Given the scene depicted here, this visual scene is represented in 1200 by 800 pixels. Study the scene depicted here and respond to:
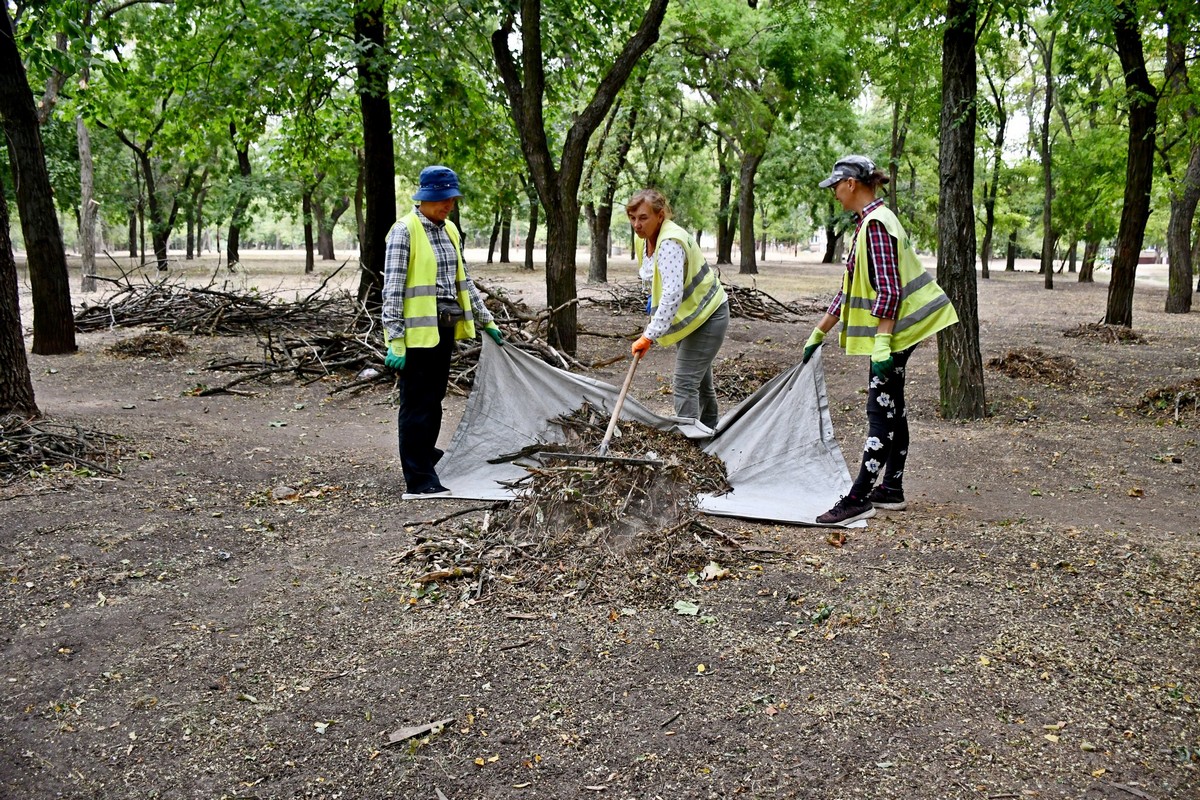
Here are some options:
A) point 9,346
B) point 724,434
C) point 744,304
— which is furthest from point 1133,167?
point 9,346

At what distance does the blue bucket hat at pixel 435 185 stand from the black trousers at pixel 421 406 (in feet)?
2.50

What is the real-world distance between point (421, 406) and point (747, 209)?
23.7m

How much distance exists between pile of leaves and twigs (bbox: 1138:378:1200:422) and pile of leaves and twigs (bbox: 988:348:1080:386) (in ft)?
3.77

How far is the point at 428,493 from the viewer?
17.1 feet

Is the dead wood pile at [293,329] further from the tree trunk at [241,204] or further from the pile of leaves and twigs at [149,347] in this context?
the tree trunk at [241,204]

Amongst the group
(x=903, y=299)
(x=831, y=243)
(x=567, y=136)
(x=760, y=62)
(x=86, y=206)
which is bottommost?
(x=903, y=299)

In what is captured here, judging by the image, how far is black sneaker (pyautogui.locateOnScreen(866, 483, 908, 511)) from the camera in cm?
470

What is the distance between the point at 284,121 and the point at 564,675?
441 inches

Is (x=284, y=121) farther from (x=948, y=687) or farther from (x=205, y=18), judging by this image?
(x=948, y=687)

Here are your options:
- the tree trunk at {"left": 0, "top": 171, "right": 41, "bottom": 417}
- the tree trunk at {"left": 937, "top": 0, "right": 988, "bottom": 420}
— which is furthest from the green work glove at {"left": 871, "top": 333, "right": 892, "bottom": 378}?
the tree trunk at {"left": 0, "top": 171, "right": 41, "bottom": 417}

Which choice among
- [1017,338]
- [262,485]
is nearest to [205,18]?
[262,485]

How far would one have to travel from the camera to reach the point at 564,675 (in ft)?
10.3

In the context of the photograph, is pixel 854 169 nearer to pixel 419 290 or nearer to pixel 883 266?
pixel 883 266

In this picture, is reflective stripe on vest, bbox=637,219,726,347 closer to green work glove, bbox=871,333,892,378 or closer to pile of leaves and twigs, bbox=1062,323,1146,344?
green work glove, bbox=871,333,892,378
